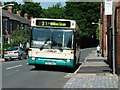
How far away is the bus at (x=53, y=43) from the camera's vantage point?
76.0ft

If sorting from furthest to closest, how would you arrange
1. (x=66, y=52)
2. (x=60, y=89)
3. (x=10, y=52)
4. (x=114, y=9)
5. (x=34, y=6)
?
(x=34, y=6) < (x=10, y=52) < (x=66, y=52) < (x=114, y=9) < (x=60, y=89)

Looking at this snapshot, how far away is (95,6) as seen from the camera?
Answer: 9862 cm

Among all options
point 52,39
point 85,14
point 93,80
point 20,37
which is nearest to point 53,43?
point 52,39

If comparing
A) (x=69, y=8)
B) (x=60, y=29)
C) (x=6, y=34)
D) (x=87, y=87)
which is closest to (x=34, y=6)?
(x=69, y=8)

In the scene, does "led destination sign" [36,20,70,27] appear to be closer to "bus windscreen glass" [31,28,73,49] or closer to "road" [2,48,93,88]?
"bus windscreen glass" [31,28,73,49]

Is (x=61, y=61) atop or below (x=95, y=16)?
below

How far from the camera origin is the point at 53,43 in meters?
23.3

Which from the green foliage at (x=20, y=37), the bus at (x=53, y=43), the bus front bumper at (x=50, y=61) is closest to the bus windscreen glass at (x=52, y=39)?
the bus at (x=53, y=43)

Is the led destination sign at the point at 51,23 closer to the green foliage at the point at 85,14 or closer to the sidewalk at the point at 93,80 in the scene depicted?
the sidewalk at the point at 93,80

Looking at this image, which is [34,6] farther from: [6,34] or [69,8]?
[6,34]

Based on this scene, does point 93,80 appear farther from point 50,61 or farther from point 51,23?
point 51,23

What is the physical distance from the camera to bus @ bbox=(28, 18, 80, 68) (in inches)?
912

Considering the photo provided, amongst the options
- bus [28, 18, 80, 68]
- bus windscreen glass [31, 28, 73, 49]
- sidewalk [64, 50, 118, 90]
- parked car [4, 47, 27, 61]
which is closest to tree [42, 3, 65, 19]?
parked car [4, 47, 27, 61]

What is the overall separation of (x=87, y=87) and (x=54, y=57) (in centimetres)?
881
